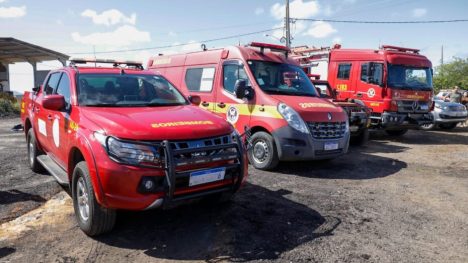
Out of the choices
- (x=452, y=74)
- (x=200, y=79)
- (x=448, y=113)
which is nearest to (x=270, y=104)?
(x=200, y=79)

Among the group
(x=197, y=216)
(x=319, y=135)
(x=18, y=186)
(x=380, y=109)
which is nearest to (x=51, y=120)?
(x=18, y=186)

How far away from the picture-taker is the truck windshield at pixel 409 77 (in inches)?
444

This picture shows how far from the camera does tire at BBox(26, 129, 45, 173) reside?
20.6 ft

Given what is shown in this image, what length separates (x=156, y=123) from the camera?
12.6ft

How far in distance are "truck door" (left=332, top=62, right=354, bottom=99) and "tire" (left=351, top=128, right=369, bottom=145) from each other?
236 cm

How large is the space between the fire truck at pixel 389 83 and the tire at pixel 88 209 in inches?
354

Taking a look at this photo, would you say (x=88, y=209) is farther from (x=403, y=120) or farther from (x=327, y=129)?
(x=403, y=120)

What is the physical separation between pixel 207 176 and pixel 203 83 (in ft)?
15.1

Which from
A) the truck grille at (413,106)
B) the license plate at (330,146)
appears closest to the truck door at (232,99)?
the license plate at (330,146)

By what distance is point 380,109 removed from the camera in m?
11.4

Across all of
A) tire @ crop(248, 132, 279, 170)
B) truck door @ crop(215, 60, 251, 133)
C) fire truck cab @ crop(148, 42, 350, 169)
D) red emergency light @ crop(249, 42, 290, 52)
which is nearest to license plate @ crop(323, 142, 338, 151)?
fire truck cab @ crop(148, 42, 350, 169)

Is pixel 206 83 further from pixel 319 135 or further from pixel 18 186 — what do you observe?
pixel 18 186

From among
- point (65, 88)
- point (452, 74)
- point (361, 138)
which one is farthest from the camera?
point (452, 74)

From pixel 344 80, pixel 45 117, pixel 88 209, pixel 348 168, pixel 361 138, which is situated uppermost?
pixel 344 80
